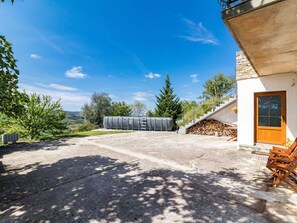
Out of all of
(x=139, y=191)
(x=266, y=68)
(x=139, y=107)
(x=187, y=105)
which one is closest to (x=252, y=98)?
(x=266, y=68)

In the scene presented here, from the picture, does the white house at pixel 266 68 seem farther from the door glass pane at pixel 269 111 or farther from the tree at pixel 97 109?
the tree at pixel 97 109

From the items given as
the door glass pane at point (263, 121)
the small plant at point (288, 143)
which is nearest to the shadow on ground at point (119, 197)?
the small plant at point (288, 143)

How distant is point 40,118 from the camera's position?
31.2ft

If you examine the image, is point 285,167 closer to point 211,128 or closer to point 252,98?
point 252,98

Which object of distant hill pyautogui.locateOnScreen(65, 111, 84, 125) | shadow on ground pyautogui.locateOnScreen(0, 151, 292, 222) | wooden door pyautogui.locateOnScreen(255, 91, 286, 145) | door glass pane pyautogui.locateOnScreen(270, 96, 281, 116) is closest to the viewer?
shadow on ground pyautogui.locateOnScreen(0, 151, 292, 222)

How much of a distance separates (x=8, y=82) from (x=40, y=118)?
26.5 ft

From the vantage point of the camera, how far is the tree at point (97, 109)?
25.5m

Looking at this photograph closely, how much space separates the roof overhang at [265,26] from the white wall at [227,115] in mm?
7481

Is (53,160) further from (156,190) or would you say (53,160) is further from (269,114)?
(269,114)

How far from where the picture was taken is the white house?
1.92 m

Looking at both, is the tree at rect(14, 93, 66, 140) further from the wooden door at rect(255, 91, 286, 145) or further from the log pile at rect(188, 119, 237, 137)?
the wooden door at rect(255, 91, 286, 145)

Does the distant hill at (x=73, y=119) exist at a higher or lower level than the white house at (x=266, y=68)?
lower

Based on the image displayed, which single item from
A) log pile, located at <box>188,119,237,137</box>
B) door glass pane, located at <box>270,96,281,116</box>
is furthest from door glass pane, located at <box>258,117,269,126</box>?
log pile, located at <box>188,119,237,137</box>

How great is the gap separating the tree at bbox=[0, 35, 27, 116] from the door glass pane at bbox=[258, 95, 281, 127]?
320 inches
